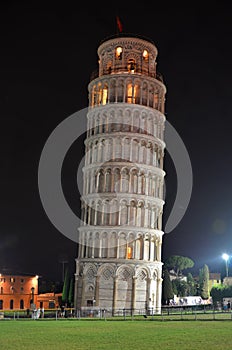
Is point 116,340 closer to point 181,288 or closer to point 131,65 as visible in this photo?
point 131,65

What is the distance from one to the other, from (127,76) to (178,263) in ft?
216

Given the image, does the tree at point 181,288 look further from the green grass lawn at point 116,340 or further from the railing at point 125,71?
the green grass lawn at point 116,340

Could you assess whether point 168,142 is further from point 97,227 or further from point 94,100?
point 97,227

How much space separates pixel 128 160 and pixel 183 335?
3978 cm

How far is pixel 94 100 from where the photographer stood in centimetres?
7112

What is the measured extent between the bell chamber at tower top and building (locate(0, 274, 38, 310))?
4450 cm

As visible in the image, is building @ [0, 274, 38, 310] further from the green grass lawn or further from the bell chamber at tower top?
the green grass lawn

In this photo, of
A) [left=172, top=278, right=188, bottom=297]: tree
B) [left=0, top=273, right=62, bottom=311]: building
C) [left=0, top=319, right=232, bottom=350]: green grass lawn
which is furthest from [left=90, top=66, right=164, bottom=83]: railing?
[left=172, top=278, right=188, bottom=297]: tree

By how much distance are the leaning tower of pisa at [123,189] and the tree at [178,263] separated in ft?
189

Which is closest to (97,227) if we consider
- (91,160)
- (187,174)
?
(91,160)

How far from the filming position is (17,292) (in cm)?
10056

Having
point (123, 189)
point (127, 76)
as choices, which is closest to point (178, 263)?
point (123, 189)

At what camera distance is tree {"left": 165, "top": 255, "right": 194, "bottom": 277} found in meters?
123

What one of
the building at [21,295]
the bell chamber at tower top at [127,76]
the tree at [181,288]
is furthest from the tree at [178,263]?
the bell chamber at tower top at [127,76]
